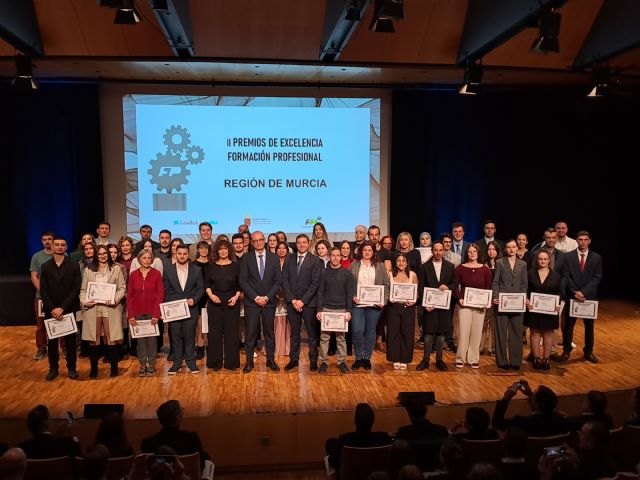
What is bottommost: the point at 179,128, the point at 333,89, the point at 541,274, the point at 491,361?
the point at 491,361

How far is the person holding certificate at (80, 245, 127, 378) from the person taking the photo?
601cm

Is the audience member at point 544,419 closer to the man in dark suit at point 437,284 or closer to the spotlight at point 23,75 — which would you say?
the man in dark suit at point 437,284

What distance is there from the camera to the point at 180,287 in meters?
6.06

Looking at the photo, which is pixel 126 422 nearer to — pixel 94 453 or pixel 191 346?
pixel 94 453

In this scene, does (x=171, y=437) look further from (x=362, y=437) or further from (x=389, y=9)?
(x=389, y=9)

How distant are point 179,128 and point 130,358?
3.88 m

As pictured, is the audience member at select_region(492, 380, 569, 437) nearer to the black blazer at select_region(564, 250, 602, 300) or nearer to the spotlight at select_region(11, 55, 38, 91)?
the black blazer at select_region(564, 250, 602, 300)

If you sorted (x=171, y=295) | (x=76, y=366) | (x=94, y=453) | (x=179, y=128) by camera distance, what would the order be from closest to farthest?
(x=94, y=453)
(x=171, y=295)
(x=76, y=366)
(x=179, y=128)

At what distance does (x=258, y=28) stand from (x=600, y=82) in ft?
15.4

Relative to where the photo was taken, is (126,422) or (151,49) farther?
(151,49)

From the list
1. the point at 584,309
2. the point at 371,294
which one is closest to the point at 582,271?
the point at 584,309

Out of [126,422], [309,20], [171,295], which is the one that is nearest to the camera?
[126,422]

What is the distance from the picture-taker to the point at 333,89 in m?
9.63

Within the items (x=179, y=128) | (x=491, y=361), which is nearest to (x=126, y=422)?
(x=491, y=361)
